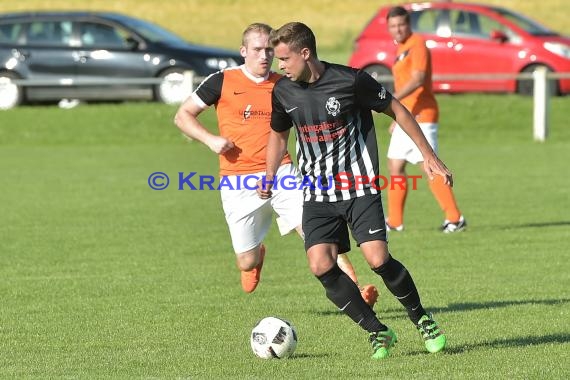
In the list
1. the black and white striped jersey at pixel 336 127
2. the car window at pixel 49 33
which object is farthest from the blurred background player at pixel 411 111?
the car window at pixel 49 33

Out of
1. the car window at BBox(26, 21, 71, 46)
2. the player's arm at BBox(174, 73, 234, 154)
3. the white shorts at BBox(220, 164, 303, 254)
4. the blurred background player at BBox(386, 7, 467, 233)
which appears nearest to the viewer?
the player's arm at BBox(174, 73, 234, 154)

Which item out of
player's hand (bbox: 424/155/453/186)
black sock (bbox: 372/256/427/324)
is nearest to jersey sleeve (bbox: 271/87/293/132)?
player's hand (bbox: 424/155/453/186)

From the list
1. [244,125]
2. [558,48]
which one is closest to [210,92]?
[244,125]

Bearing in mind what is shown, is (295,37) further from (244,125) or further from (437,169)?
(244,125)

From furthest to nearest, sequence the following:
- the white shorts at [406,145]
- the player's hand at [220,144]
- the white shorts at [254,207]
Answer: the white shorts at [406,145], the white shorts at [254,207], the player's hand at [220,144]

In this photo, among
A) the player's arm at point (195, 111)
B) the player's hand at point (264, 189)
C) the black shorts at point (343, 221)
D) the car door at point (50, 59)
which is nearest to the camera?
the black shorts at point (343, 221)

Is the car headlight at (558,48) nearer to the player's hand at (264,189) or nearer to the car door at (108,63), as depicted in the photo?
the car door at (108,63)

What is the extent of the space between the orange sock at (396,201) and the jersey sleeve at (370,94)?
565 centimetres

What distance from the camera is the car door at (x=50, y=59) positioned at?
81.8ft

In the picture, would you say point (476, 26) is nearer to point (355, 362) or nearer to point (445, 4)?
point (445, 4)

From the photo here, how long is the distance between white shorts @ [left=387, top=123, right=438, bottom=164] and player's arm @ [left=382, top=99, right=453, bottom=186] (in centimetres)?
558

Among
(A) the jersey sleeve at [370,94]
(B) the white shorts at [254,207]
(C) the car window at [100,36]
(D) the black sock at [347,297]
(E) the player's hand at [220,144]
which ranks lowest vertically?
(D) the black sock at [347,297]

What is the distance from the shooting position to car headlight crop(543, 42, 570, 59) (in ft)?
80.4

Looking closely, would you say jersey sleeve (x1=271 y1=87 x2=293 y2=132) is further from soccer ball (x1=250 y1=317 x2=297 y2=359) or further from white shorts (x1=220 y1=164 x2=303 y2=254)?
white shorts (x1=220 y1=164 x2=303 y2=254)
